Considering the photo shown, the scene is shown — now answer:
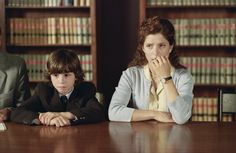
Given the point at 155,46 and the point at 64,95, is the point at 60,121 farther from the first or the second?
the point at 155,46

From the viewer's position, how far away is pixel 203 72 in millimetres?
4027

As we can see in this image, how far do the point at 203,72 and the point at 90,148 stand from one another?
2679 millimetres

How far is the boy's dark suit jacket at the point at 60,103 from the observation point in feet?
6.95

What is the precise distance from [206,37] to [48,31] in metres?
1.50

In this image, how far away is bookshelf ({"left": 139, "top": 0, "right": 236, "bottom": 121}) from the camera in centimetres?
395

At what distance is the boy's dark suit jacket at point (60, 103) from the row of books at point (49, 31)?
1818 millimetres

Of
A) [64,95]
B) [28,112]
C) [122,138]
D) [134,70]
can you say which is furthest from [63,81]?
[122,138]

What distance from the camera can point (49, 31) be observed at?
13.4 ft

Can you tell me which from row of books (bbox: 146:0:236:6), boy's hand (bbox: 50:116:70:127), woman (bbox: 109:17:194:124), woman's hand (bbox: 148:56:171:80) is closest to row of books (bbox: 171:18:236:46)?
row of books (bbox: 146:0:236:6)

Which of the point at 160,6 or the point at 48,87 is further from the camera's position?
the point at 160,6

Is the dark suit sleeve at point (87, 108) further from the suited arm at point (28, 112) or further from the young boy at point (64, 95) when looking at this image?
the suited arm at point (28, 112)

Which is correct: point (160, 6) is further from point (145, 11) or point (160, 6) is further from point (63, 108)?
point (63, 108)

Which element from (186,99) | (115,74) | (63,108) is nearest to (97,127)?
(63,108)

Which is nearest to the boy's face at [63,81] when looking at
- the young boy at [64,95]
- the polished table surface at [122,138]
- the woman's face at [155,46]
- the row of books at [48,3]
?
the young boy at [64,95]
